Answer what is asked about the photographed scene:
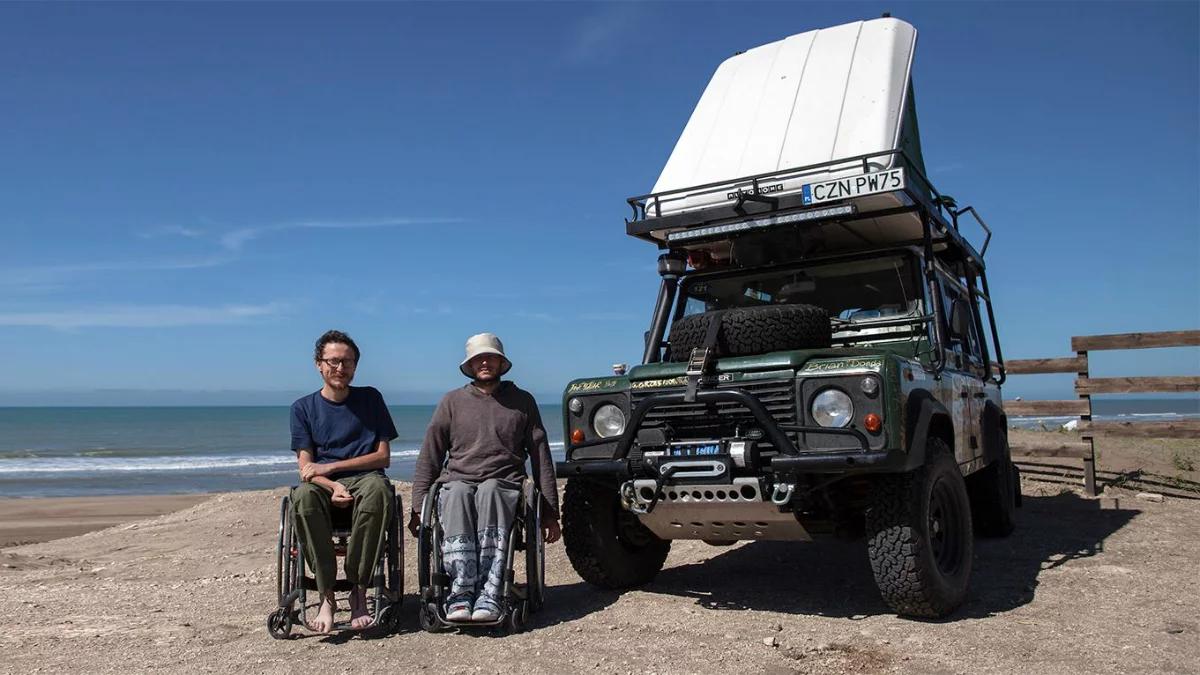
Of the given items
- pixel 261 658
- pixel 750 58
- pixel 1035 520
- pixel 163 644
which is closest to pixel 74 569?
pixel 163 644

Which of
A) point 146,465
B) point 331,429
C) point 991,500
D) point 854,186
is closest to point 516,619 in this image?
point 331,429

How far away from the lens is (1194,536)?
7973 millimetres

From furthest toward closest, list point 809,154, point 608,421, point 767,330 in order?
point 809,154
point 608,421
point 767,330

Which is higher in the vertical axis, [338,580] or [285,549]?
[285,549]

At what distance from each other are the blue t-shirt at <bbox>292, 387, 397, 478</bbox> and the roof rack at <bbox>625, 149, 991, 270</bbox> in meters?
2.39

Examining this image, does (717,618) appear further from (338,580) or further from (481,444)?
(338,580)

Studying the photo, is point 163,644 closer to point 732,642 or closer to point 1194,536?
point 732,642

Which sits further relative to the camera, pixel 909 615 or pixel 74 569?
pixel 74 569

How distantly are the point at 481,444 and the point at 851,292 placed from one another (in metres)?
2.79

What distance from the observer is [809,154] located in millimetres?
6520

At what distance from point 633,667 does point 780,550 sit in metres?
3.55

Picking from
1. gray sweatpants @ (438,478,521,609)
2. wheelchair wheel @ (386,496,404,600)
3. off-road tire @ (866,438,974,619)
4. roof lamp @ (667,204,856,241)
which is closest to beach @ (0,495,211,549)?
wheelchair wheel @ (386,496,404,600)

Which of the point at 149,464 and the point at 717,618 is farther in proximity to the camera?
the point at 149,464

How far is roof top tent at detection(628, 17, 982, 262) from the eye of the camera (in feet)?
19.9
